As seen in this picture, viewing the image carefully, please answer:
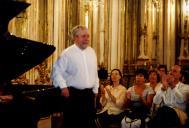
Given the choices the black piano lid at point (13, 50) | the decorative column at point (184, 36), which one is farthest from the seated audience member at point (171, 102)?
the decorative column at point (184, 36)

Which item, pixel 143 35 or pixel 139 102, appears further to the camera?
pixel 143 35

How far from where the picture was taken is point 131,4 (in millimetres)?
11141

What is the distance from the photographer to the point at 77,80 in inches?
193

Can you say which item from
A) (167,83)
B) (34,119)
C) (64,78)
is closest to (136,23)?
(167,83)

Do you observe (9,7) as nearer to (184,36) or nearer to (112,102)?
(112,102)

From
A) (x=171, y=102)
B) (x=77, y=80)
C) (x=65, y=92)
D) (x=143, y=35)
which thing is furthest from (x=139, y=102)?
(x=143, y=35)

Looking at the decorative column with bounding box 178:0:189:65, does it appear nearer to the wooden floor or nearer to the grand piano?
the wooden floor

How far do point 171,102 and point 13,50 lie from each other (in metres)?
2.62

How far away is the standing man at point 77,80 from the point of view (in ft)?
16.0

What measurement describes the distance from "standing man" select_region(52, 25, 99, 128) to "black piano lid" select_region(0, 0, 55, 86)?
2.92 ft

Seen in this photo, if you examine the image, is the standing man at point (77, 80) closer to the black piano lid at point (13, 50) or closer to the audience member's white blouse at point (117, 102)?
the black piano lid at point (13, 50)

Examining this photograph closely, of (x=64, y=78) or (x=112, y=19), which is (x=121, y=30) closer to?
(x=112, y=19)

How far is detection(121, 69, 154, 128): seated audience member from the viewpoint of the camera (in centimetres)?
604

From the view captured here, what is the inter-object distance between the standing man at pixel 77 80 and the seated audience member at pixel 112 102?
1.39 meters
